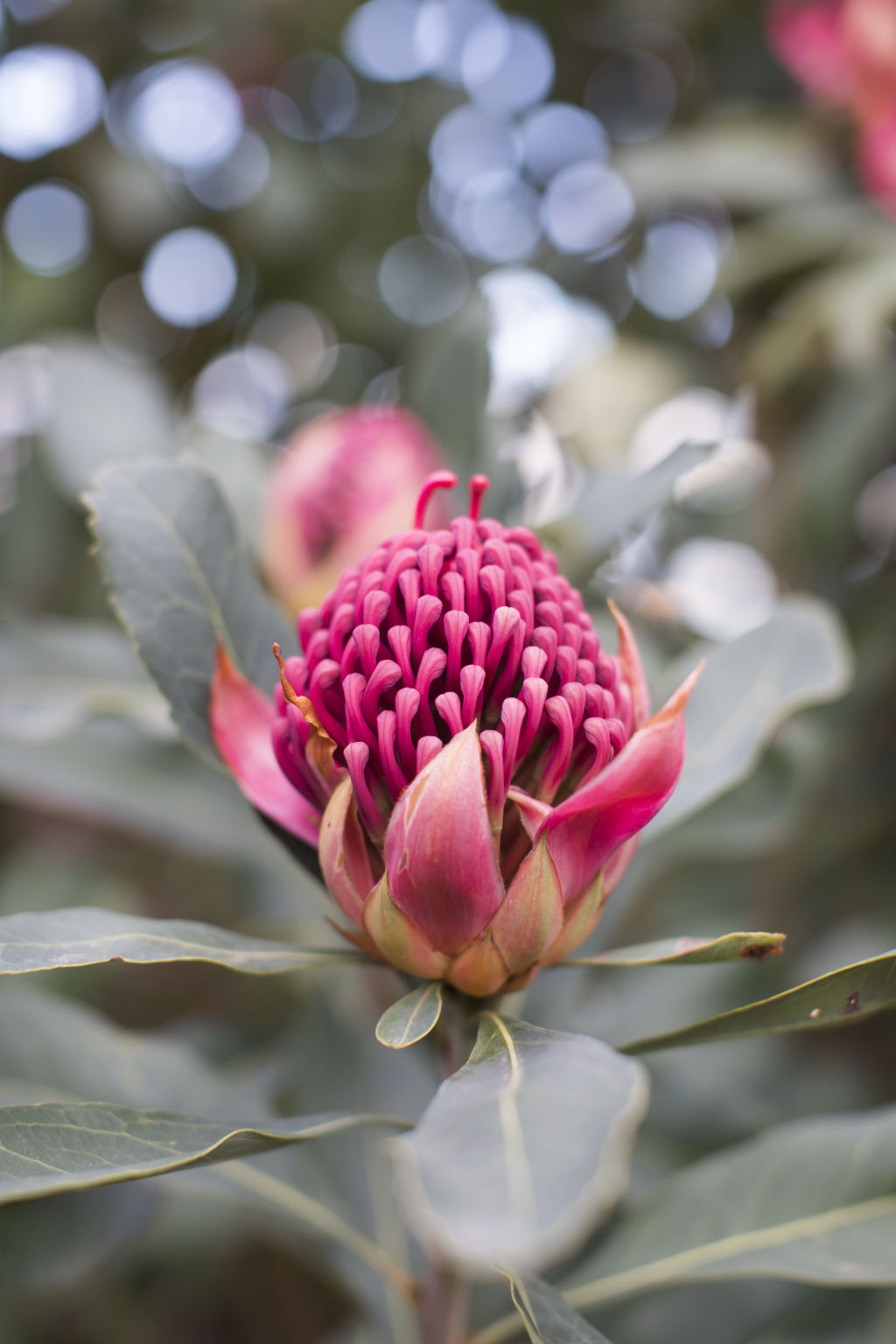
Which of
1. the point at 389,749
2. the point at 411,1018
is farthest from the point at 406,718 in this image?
the point at 411,1018

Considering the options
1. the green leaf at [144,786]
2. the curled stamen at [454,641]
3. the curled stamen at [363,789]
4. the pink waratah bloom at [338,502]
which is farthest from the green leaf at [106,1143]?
the pink waratah bloom at [338,502]

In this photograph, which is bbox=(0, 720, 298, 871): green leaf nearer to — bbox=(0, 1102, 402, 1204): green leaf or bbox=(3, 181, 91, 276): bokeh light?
bbox=(0, 1102, 402, 1204): green leaf

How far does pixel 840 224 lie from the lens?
72.5 inches

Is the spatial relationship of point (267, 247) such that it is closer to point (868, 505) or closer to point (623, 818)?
point (868, 505)

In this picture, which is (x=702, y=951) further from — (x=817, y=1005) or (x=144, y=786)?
(x=144, y=786)

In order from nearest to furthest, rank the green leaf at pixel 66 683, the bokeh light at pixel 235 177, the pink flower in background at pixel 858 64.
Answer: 1. the green leaf at pixel 66 683
2. the pink flower in background at pixel 858 64
3. the bokeh light at pixel 235 177

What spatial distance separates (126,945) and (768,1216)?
0.65 metres

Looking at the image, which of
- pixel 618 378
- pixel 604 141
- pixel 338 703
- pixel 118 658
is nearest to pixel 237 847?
pixel 118 658

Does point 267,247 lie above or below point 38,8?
below

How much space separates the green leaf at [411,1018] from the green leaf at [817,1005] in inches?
7.5

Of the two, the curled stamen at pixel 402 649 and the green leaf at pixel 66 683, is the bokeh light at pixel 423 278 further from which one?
the curled stamen at pixel 402 649

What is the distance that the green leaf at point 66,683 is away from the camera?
3.75 ft

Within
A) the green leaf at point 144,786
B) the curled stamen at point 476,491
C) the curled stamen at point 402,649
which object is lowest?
the green leaf at point 144,786

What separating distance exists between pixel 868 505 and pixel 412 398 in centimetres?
133
